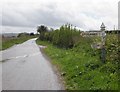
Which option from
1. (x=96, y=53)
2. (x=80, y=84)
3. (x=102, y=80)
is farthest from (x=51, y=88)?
(x=96, y=53)

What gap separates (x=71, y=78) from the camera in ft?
51.3

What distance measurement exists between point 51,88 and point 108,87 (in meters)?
2.85

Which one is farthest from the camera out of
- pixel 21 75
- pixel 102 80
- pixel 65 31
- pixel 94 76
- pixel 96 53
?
pixel 65 31

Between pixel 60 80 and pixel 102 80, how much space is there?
3.28 m

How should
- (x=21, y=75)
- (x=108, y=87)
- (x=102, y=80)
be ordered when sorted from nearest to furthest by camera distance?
(x=108, y=87)
(x=102, y=80)
(x=21, y=75)

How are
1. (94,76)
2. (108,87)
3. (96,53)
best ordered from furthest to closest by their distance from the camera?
(96,53)
(94,76)
(108,87)

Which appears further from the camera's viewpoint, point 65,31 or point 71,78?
point 65,31

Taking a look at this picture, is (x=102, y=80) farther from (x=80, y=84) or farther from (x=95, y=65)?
(x=95, y=65)

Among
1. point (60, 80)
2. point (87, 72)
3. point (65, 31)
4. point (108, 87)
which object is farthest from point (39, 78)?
point (65, 31)

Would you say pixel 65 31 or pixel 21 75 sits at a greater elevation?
pixel 65 31

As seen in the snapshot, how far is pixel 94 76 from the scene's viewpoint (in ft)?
45.8

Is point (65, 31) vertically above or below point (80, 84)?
above

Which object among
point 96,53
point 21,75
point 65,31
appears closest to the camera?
point 21,75

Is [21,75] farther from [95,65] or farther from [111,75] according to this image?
[111,75]
